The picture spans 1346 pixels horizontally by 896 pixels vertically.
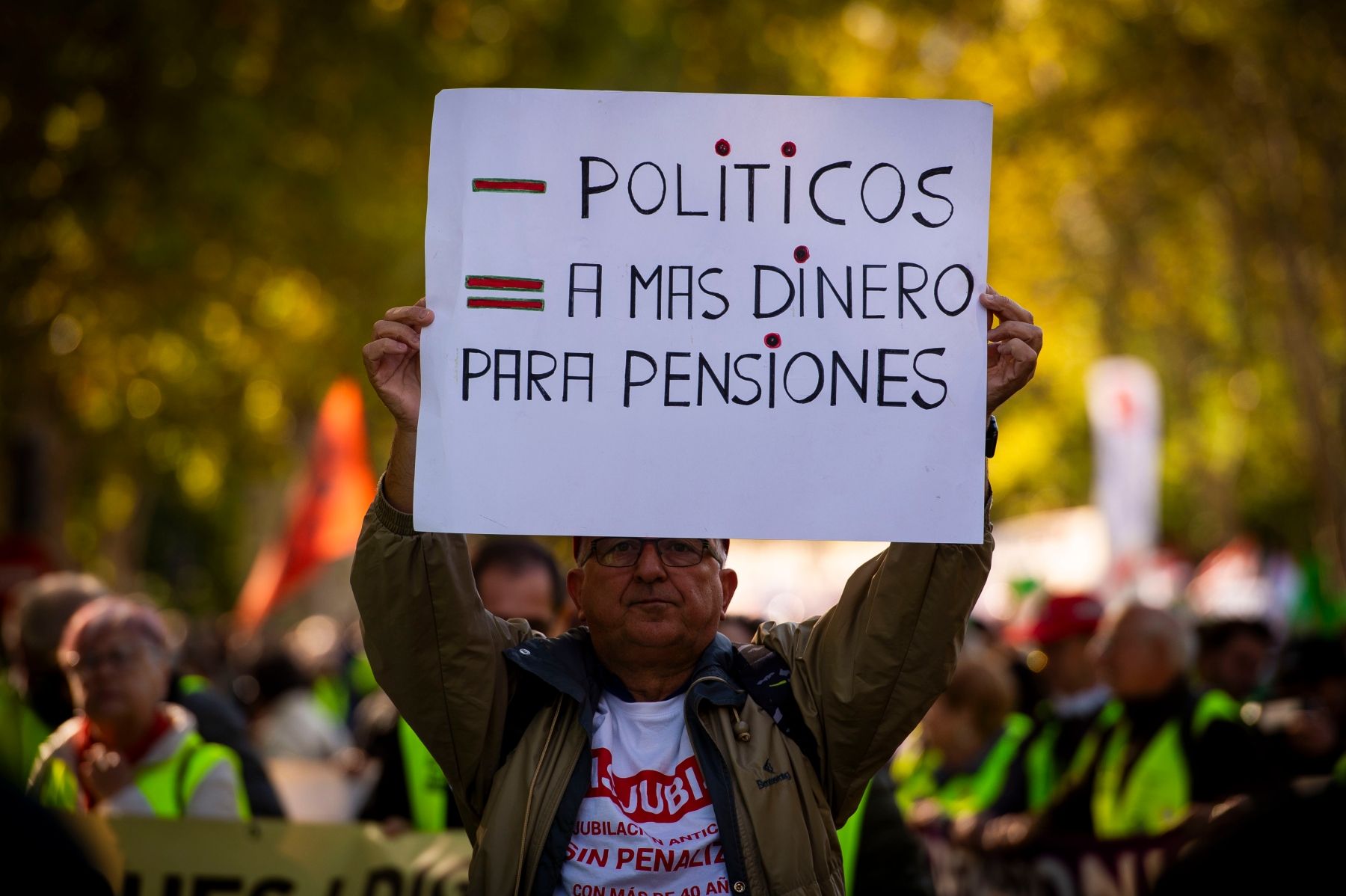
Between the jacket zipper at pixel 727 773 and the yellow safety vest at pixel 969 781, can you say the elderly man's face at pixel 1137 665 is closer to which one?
the yellow safety vest at pixel 969 781

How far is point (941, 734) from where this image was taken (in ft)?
23.2

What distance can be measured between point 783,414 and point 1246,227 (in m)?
17.6

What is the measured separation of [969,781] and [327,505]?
6.54 metres

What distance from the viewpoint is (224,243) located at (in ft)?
44.9

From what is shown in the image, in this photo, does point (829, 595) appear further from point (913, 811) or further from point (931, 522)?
point (931, 522)

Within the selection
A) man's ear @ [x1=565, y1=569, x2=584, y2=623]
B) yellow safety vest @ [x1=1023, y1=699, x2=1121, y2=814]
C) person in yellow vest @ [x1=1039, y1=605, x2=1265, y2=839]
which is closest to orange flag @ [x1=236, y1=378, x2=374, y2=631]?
yellow safety vest @ [x1=1023, y1=699, x2=1121, y2=814]

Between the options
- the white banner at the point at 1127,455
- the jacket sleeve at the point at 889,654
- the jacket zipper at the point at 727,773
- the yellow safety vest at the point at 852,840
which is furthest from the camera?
the white banner at the point at 1127,455

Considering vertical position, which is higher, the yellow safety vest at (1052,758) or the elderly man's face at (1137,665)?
the elderly man's face at (1137,665)

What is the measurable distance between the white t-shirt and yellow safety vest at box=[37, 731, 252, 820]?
201 centimetres

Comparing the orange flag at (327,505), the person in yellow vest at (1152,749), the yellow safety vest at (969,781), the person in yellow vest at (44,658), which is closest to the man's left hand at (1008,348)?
the person in yellow vest at (1152,749)

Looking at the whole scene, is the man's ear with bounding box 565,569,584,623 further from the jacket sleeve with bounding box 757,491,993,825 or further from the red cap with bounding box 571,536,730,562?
the jacket sleeve with bounding box 757,491,993,825

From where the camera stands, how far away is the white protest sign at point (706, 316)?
3.18 meters

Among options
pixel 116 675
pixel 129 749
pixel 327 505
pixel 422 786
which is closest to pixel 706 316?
pixel 116 675

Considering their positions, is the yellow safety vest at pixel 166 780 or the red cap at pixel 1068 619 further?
the red cap at pixel 1068 619
